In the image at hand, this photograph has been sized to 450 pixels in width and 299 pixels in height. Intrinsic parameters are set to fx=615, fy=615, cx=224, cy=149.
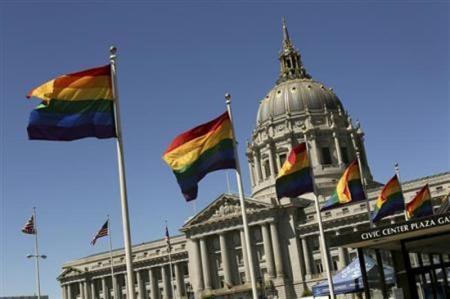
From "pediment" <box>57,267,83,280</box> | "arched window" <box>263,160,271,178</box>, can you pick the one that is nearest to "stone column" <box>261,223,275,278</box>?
"arched window" <box>263,160,271,178</box>

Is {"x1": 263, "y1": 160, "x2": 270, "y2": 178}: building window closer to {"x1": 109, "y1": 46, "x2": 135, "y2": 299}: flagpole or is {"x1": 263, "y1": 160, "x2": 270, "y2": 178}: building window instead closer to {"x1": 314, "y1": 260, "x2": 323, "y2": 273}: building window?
{"x1": 314, "y1": 260, "x2": 323, "y2": 273}: building window

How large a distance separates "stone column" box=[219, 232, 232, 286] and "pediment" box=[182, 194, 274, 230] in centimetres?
326

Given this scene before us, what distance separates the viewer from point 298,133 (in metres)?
118

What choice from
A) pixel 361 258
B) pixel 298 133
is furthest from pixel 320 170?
pixel 361 258

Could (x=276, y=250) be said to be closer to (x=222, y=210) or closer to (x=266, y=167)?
(x=222, y=210)

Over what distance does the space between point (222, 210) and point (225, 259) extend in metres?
8.25

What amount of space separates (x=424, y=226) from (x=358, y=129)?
104378 millimetres

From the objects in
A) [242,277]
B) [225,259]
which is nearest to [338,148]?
[225,259]

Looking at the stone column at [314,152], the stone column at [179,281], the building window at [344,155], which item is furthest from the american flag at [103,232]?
the building window at [344,155]

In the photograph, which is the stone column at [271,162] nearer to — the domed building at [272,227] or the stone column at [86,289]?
the domed building at [272,227]

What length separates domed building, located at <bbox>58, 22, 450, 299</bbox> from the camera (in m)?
95.1

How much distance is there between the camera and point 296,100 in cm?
12394

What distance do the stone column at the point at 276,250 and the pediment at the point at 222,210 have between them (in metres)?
4.56

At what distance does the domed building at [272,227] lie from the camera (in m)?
95.1
